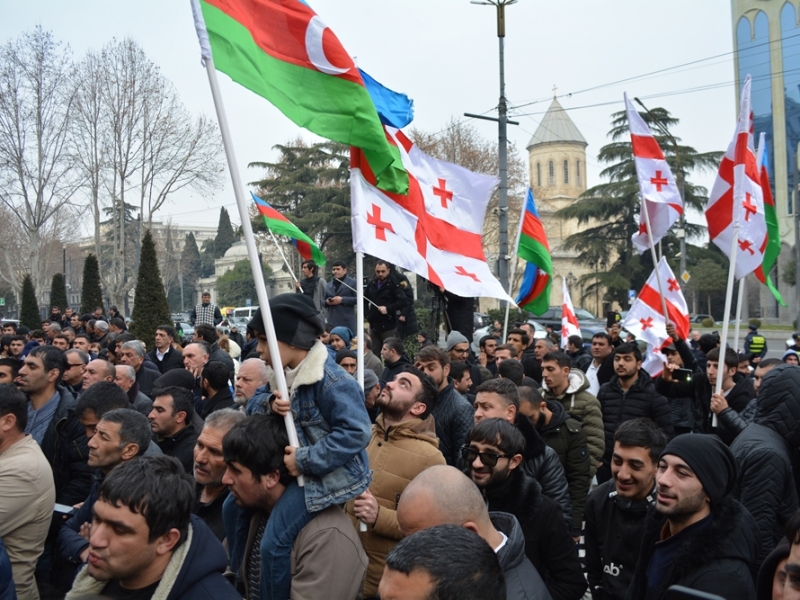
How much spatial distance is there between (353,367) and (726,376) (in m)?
3.51

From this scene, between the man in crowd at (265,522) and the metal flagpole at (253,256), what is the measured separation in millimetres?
107

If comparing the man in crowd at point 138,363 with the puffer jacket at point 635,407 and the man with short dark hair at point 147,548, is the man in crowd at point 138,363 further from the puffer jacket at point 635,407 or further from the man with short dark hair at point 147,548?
the man with short dark hair at point 147,548

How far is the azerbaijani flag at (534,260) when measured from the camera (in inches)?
A: 407

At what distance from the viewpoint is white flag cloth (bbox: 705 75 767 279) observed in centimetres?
705

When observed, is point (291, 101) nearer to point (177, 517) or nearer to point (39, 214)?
point (177, 517)

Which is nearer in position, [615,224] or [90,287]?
[90,287]

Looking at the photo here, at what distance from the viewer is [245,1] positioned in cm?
411

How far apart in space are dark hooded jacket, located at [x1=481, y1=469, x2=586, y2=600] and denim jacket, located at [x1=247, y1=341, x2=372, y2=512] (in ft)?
2.92

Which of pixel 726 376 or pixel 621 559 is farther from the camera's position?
pixel 726 376

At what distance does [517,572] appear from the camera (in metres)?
2.89

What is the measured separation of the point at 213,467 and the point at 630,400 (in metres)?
3.99

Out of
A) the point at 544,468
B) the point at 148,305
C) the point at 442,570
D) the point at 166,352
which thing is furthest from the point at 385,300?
the point at 148,305

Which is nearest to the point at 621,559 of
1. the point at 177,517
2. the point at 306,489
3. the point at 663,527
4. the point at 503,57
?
the point at 663,527

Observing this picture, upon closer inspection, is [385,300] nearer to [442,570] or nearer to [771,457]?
[771,457]
